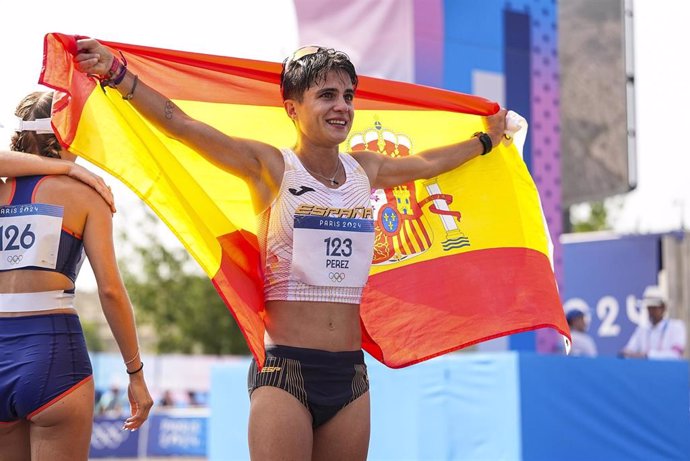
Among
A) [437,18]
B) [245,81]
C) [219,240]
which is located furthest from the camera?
[437,18]

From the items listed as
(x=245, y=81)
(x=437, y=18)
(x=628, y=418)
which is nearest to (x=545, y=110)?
(x=437, y=18)

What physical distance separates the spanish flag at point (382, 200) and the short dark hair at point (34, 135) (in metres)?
0.05

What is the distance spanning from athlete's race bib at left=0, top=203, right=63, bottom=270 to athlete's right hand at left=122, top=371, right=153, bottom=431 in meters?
0.55

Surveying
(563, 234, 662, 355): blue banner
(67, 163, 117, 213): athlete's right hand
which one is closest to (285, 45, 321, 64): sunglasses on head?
(67, 163, 117, 213): athlete's right hand

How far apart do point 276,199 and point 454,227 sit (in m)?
1.39

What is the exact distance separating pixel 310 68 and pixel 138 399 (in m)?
1.46

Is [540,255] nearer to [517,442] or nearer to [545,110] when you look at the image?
[517,442]

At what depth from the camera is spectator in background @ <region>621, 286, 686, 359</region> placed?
37.8 ft

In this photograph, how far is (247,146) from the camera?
162 inches

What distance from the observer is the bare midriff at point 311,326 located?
398 cm

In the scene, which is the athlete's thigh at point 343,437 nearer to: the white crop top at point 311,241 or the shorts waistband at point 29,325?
the white crop top at point 311,241

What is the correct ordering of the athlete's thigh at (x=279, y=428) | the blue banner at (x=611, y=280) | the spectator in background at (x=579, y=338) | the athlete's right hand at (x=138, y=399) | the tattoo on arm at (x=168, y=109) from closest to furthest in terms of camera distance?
the athlete's thigh at (x=279, y=428)
the athlete's right hand at (x=138, y=399)
the tattoo on arm at (x=168, y=109)
the spectator in background at (x=579, y=338)
the blue banner at (x=611, y=280)

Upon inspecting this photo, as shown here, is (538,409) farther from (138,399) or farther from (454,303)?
(138,399)

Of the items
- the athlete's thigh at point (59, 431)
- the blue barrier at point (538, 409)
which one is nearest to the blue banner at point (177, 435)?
the blue barrier at point (538, 409)
